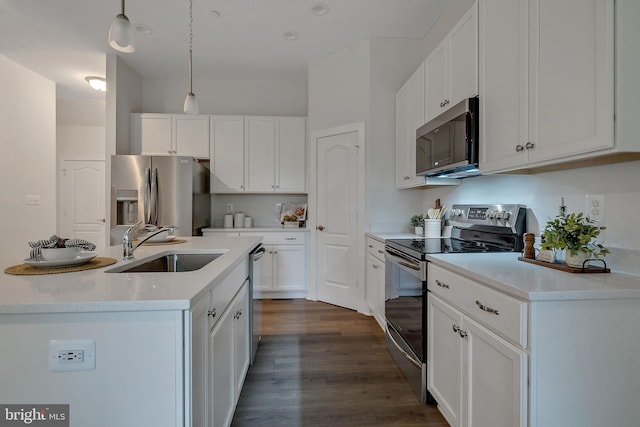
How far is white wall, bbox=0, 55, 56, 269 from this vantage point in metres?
3.83

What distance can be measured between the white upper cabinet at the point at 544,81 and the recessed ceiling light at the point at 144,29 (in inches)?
124

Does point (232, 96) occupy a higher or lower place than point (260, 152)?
higher

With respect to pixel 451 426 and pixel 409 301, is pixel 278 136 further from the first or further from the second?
pixel 451 426

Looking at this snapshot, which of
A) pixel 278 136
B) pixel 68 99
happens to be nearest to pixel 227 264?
pixel 278 136

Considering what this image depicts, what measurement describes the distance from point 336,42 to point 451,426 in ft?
11.8

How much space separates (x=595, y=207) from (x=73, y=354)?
81.4 inches

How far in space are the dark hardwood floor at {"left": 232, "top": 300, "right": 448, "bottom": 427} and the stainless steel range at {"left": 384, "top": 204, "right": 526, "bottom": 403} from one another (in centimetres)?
15

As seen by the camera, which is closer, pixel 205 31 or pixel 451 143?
pixel 451 143

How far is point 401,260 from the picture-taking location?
2107mm

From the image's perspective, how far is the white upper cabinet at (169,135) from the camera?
13.2ft

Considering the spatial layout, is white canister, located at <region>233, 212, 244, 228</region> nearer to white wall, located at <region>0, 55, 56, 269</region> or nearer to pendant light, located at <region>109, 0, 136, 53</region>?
white wall, located at <region>0, 55, 56, 269</region>

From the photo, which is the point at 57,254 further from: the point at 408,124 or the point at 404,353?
the point at 408,124

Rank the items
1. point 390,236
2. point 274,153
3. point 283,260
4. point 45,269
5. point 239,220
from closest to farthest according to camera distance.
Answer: point 45,269 → point 390,236 → point 283,260 → point 274,153 → point 239,220

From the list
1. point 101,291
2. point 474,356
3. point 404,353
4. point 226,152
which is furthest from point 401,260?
point 226,152
